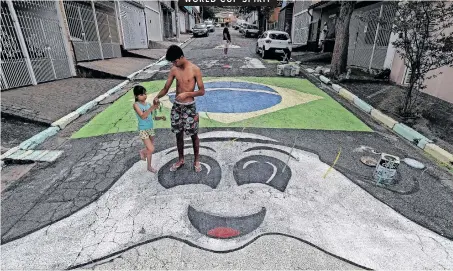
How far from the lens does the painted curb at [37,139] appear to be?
5.34 metres

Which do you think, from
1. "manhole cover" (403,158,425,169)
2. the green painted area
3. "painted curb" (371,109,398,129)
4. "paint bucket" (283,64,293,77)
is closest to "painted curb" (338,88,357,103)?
the green painted area

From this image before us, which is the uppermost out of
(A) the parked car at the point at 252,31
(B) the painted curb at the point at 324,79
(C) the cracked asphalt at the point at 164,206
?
(A) the parked car at the point at 252,31

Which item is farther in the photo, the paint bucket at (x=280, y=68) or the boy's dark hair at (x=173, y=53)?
the paint bucket at (x=280, y=68)

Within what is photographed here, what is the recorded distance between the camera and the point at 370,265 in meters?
2.70

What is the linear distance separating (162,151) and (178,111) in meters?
1.48

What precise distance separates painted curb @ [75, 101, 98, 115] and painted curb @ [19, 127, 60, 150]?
118 centimetres

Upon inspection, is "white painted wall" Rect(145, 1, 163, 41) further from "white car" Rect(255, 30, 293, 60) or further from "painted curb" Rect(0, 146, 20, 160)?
"painted curb" Rect(0, 146, 20, 160)

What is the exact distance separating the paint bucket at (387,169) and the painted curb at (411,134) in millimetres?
1958

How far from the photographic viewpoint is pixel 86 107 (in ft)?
25.1

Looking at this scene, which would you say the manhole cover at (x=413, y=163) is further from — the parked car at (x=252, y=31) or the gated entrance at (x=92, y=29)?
the parked car at (x=252, y=31)

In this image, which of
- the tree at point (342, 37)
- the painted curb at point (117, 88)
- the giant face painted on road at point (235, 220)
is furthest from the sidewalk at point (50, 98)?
the tree at point (342, 37)

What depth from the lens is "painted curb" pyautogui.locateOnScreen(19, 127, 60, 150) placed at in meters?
5.34

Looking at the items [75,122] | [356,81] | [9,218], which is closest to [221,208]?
[9,218]

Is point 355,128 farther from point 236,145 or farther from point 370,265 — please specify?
point 370,265
